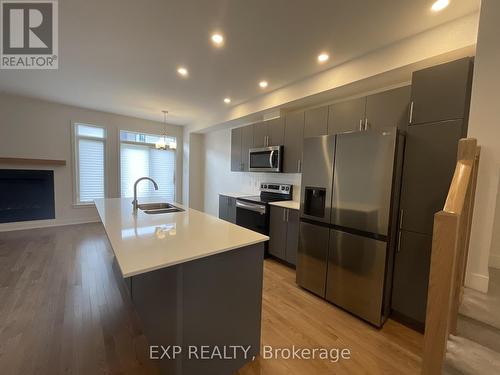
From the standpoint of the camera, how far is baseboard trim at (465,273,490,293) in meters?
1.50

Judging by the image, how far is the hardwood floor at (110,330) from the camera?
1.55 m

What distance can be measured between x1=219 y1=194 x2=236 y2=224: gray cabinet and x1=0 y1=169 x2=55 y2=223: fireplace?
3.76 metres

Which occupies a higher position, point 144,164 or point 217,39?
point 217,39

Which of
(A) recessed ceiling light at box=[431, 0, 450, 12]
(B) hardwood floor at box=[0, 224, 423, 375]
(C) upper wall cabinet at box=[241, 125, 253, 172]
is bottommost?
(B) hardwood floor at box=[0, 224, 423, 375]

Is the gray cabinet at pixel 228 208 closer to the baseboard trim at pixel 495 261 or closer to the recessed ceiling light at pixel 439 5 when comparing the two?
the baseboard trim at pixel 495 261

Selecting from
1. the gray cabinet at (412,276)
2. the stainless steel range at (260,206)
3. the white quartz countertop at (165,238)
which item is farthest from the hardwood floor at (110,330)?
the white quartz countertop at (165,238)

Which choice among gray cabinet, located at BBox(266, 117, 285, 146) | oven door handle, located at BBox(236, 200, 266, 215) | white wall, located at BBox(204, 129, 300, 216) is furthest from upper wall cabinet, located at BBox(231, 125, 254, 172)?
oven door handle, located at BBox(236, 200, 266, 215)

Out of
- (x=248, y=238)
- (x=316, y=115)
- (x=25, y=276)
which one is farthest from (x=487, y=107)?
(x=25, y=276)

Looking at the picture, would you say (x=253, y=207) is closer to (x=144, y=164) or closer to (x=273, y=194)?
(x=273, y=194)

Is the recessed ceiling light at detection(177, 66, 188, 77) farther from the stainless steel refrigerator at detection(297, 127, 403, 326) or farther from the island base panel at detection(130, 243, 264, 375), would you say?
the island base panel at detection(130, 243, 264, 375)

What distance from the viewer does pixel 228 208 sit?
426cm

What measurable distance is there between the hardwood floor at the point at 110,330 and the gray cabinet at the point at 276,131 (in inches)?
80.8

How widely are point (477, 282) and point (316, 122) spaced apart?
2.23m

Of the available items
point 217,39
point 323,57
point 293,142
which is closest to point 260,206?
point 293,142
